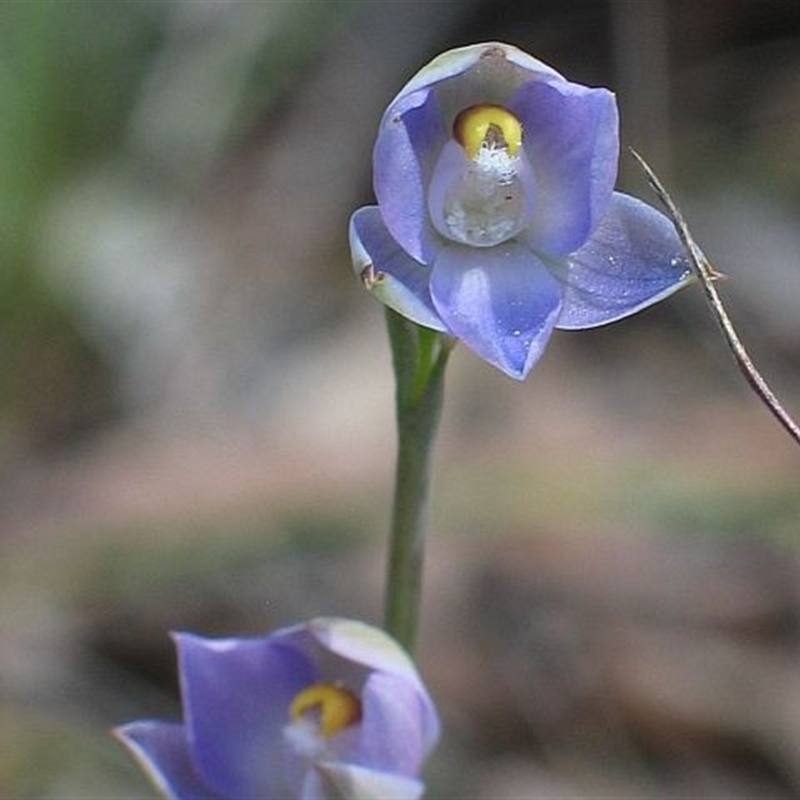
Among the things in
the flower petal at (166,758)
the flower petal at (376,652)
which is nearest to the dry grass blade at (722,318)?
the flower petal at (376,652)

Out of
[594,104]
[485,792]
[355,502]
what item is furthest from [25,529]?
[594,104]

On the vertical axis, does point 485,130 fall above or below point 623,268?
above

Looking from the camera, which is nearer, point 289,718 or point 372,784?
point 372,784

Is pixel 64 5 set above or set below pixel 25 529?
above

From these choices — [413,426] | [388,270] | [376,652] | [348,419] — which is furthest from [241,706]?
[348,419]

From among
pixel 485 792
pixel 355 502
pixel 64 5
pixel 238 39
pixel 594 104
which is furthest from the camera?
pixel 238 39

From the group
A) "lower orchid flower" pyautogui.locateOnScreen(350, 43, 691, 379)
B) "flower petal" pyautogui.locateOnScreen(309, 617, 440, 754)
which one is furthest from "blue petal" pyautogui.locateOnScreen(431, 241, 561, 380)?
"flower petal" pyautogui.locateOnScreen(309, 617, 440, 754)

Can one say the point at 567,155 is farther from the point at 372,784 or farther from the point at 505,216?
the point at 372,784

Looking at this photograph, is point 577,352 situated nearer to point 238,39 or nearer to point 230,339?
point 230,339
